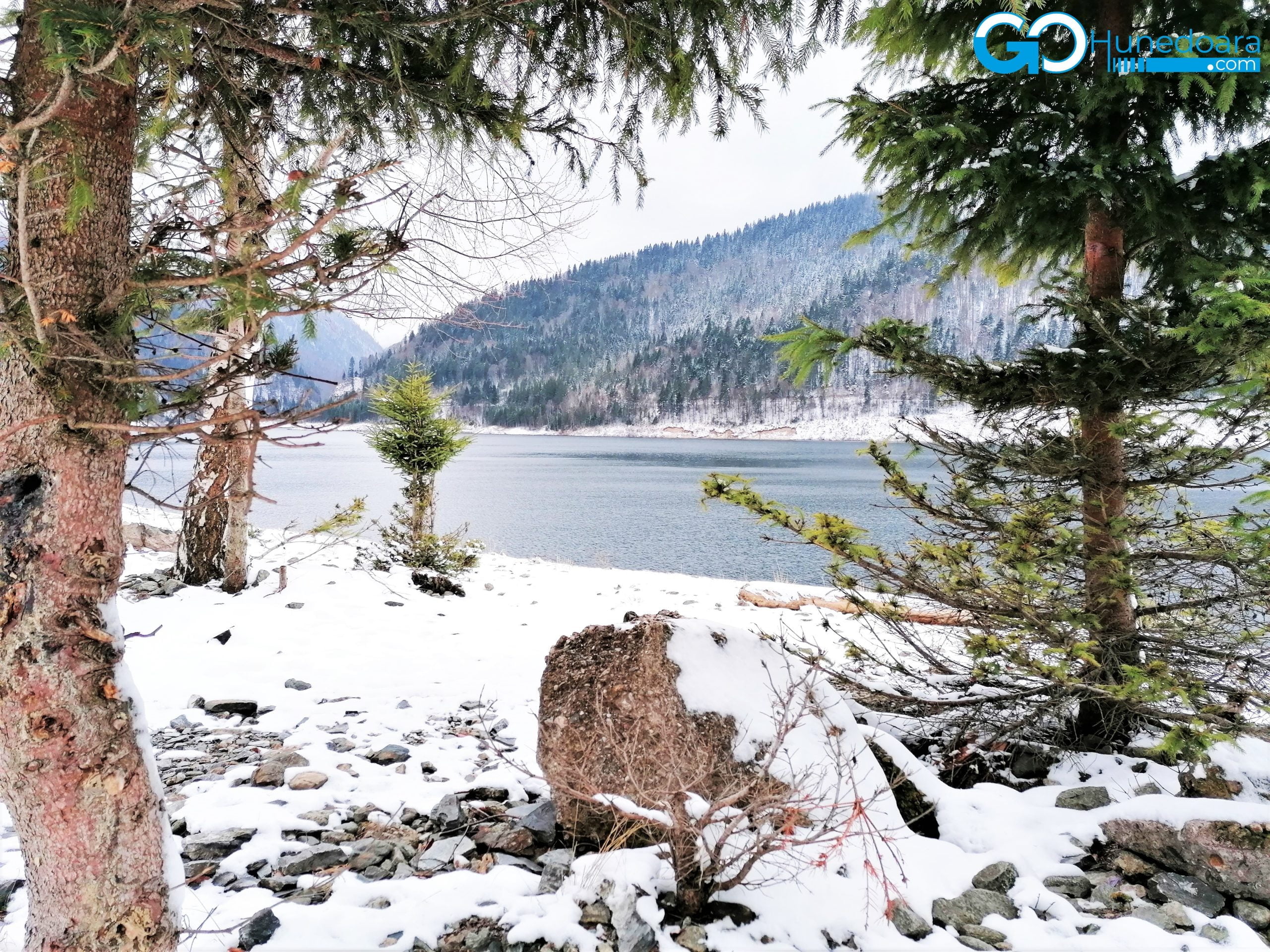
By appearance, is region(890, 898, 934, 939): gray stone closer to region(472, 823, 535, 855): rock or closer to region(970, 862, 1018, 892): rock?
region(970, 862, 1018, 892): rock

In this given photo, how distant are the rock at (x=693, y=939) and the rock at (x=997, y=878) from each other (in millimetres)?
1315

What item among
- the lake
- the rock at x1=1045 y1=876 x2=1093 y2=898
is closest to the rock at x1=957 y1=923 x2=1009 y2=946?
the rock at x1=1045 y1=876 x2=1093 y2=898

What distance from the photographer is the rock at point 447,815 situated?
3.23m

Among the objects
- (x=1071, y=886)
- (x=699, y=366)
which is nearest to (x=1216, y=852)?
(x=1071, y=886)

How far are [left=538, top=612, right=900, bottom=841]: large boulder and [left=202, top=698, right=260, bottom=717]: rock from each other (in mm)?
2810

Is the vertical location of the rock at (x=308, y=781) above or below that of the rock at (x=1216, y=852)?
below

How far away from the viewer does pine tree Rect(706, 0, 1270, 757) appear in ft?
10.2

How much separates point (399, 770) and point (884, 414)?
342 ft

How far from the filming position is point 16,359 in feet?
5.77

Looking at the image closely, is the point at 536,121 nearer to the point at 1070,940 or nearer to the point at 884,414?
the point at 1070,940

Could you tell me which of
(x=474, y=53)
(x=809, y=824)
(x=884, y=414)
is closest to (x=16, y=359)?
(x=474, y=53)

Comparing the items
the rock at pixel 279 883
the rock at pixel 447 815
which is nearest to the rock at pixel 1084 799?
the rock at pixel 447 815

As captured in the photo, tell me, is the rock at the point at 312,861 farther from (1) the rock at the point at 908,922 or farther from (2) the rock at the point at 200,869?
(1) the rock at the point at 908,922

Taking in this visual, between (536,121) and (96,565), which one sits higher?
(536,121)
